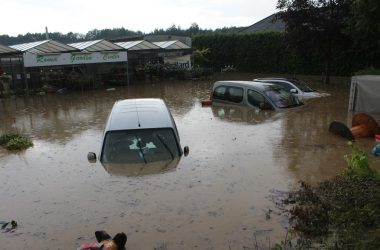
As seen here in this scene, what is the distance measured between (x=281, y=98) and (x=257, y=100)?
987 millimetres

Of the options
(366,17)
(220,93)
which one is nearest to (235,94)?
(220,93)

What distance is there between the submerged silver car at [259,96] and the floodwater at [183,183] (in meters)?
0.46

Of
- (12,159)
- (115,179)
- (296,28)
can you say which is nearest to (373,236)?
(115,179)

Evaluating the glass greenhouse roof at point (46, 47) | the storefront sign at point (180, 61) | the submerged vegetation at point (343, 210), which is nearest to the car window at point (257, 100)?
the submerged vegetation at point (343, 210)

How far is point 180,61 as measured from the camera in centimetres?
3591

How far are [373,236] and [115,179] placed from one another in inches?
203

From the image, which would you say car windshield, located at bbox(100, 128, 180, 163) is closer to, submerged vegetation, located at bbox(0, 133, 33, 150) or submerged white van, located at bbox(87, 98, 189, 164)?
submerged white van, located at bbox(87, 98, 189, 164)

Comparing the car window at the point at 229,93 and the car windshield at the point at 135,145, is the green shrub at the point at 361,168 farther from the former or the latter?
the car window at the point at 229,93

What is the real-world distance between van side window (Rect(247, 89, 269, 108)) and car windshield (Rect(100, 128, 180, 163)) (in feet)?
26.3

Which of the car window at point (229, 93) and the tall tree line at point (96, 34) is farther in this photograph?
the tall tree line at point (96, 34)

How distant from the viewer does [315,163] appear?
1002 cm

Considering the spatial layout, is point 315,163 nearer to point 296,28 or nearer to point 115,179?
point 115,179

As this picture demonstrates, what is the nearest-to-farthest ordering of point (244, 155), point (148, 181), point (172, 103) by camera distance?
point (148, 181)
point (244, 155)
point (172, 103)

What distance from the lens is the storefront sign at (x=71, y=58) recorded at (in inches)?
1025
